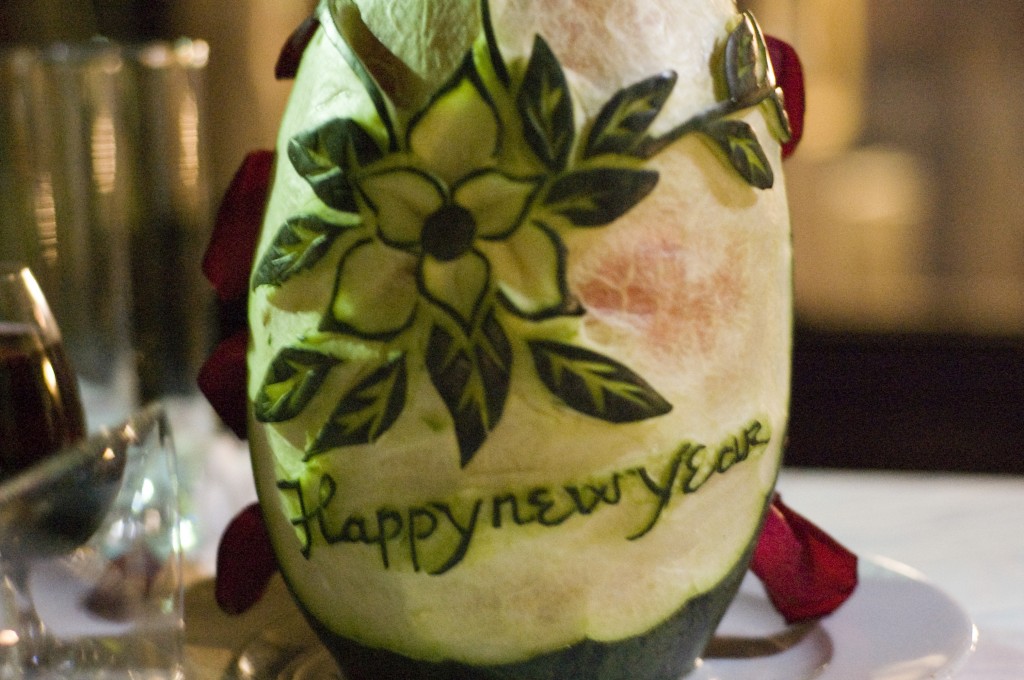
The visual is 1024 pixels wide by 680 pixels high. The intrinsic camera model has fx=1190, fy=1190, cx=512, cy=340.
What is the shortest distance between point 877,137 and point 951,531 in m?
1.11

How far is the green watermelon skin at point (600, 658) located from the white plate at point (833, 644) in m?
0.02

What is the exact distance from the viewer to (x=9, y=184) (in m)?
0.80

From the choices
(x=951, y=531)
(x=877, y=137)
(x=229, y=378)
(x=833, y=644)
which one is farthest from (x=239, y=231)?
(x=877, y=137)

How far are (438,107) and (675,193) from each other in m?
0.08

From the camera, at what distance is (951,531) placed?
0.66 m

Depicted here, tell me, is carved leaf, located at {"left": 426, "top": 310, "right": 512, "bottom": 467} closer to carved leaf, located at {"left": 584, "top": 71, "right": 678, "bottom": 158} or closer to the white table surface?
carved leaf, located at {"left": 584, "top": 71, "right": 678, "bottom": 158}

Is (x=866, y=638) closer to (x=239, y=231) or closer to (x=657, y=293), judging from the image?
Answer: (x=657, y=293)

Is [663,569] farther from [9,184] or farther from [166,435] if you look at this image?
[9,184]

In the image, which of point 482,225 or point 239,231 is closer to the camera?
point 482,225

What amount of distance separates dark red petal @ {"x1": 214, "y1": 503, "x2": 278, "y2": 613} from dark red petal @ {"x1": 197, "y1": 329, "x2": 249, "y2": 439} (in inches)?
1.6

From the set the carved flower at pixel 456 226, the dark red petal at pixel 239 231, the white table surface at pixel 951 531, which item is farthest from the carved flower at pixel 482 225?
the white table surface at pixel 951 531

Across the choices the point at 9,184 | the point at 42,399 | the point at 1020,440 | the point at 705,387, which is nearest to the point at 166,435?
the point at 42,399

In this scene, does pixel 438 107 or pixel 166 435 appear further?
pixel 166 435

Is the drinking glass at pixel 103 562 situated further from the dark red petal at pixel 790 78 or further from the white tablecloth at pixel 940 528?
the dark red petal at pixel 790 78
